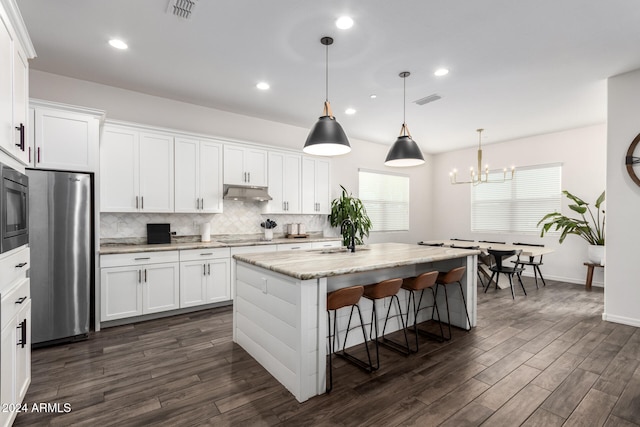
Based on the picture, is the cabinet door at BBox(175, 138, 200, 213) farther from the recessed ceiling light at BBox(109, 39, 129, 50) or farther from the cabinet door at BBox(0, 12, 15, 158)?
the cabinet door at BBox(0, 12, 15, 158)

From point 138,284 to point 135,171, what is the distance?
146 centimetres

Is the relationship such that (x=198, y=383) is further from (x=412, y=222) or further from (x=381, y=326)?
(x=412, y=222)

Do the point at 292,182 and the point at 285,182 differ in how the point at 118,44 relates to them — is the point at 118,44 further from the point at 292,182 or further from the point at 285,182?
the point at 292,182

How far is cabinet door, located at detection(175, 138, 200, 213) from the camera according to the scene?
4441 mm

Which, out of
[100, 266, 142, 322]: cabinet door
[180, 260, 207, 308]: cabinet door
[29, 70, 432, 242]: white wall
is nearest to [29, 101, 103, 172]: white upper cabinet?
[29, 70, 432, 242]: white wall

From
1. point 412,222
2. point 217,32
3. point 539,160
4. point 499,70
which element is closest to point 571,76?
point 499,70

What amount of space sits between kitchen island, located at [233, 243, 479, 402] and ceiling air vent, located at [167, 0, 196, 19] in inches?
85.7

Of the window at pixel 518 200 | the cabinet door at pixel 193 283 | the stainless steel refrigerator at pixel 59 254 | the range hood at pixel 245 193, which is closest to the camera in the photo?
the stainless steel refrigerator at pixel 59 254

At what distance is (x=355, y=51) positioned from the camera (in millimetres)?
3248

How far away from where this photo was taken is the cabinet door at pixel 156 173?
4176 mm

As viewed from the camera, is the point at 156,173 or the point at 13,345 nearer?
the point at 13,345

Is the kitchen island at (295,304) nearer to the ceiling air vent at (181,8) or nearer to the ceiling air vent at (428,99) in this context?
the ceiling air vent at (181,8)

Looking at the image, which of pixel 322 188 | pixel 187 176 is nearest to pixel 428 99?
pixel 322 188

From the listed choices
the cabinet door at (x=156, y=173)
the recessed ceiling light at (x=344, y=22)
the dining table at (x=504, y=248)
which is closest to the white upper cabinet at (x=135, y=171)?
the cabinet door at (x=156, y=173)
